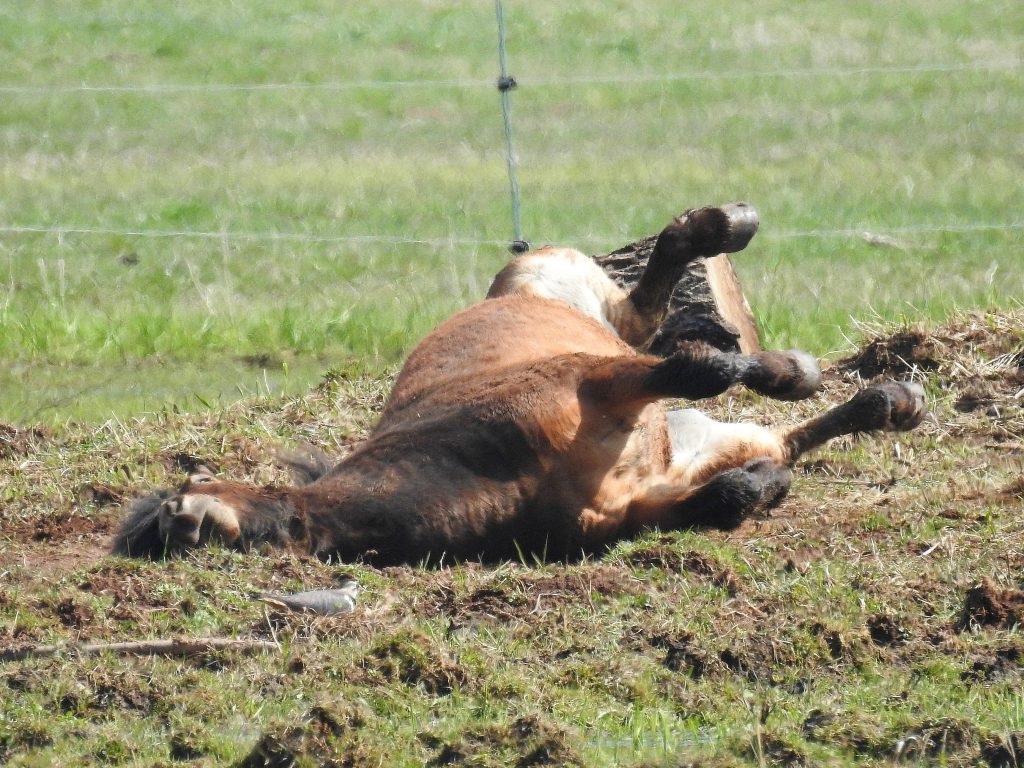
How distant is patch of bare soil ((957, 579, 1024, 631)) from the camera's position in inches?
156

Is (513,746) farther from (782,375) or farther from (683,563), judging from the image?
(782,375)

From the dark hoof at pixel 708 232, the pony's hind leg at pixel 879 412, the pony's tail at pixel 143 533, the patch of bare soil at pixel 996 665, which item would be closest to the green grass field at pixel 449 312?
the patch of bare soil at pixel 996 665

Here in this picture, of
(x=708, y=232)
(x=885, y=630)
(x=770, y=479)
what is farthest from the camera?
(x=708, y=232)

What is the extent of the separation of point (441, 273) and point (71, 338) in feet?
8.83

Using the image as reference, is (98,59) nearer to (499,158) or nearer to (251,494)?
(499,158)

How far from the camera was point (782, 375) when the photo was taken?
17.6 feet

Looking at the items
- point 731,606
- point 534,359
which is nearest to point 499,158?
point 534,359

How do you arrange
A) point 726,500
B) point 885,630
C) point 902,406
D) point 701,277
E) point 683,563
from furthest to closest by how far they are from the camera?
point 701,277, point 902,406, point 726,500, point 683,563, point 885,630

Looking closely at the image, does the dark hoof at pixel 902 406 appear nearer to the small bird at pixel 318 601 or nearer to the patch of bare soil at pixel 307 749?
the small bird at pixel 318 601

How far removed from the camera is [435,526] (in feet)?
15.7

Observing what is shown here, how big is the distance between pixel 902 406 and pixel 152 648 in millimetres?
2705

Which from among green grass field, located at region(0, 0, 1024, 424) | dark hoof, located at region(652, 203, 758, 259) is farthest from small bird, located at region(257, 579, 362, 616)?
green grass field, located at region(0, 0, 1024, 424)

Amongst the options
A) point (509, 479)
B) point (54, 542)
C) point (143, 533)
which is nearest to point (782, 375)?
point (509, 479)

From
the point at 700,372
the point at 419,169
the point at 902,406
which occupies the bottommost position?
the point at 419,169
